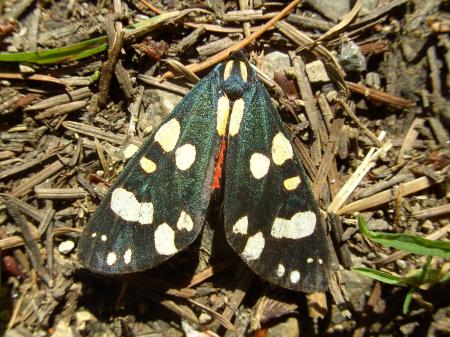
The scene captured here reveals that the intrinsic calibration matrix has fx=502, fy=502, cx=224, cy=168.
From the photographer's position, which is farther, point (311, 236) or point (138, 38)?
point (138, 38)

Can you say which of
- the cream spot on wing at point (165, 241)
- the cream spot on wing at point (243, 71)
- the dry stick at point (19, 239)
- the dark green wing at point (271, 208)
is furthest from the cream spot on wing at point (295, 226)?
the dry stick at point (19, 239)

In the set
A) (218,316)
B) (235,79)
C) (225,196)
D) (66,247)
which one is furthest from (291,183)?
(66,247)

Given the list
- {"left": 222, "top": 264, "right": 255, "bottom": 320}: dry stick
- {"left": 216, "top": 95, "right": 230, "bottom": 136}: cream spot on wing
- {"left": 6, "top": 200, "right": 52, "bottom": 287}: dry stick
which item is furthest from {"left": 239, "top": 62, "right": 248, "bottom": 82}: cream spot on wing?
{"left": 6, "top": 200, "right": 52, "bottom": 287}: dry stick

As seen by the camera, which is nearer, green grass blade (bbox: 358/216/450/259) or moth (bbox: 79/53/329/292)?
Result: green grass blade (bbox: 358/216/450/259)

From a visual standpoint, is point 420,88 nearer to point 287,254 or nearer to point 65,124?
point 287,254

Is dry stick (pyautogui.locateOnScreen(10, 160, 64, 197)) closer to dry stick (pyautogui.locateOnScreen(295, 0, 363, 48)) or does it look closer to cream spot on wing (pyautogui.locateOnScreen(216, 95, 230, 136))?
cream spot on wing (pyautogui.locateOnScreen(216, 95, 230, 136))

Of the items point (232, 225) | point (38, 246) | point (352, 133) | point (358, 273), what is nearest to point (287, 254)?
point (232, 225)
